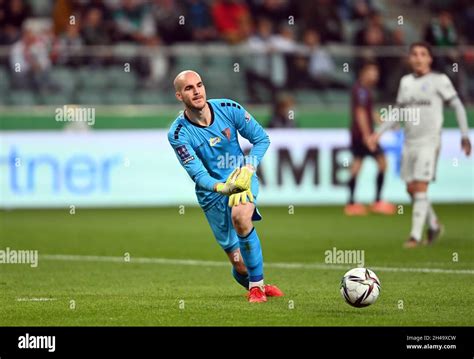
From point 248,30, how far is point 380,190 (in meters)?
5.22

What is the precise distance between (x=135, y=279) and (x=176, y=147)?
Result: 262 centimetres

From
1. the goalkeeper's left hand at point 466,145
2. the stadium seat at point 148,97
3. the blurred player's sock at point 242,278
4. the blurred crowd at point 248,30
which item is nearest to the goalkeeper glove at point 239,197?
the blurred player's sock at point 242,278

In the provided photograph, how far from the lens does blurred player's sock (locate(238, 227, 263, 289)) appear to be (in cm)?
1095

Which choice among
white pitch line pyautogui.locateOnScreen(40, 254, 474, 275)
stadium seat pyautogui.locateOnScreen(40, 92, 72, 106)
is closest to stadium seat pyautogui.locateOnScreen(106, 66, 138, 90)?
stadium seat pyautogui.locateOnScreen(40, 92, 72, 106)

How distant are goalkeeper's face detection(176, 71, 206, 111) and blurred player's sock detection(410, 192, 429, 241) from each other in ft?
18.3

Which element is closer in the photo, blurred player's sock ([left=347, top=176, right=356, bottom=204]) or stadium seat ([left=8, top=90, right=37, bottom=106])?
blurred player's sock ([left=347, top=176, right=356, bottom=204])

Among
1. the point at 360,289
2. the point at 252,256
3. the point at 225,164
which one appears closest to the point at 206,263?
the point at 225,164

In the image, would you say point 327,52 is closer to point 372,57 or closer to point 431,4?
point 372,57

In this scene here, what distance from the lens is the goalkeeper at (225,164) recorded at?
1081 centimetres

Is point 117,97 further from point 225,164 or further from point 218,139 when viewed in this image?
point 218,139

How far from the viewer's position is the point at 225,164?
37.6 feet

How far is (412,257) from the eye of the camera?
14.9 meters

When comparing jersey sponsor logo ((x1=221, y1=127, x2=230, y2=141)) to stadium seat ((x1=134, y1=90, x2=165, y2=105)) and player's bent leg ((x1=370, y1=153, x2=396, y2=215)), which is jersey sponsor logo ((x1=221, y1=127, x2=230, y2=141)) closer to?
player's bent leg ((x1=370, y1=153, x2=396, y2=215))

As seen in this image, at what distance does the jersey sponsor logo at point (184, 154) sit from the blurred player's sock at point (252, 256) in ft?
2.72
